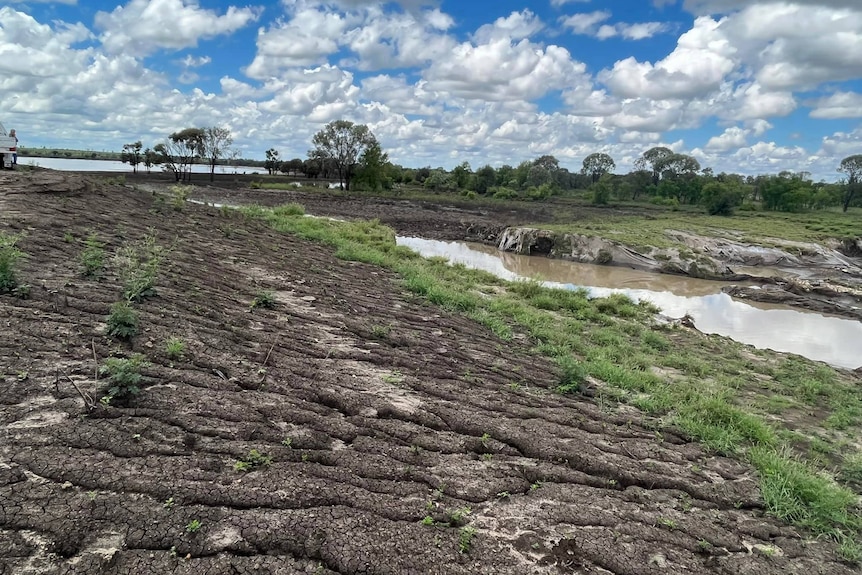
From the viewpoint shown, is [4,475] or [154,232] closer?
[4,475]

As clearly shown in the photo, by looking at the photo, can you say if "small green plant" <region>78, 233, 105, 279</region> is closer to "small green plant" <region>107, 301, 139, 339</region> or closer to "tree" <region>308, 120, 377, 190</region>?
"small green plant" <region>107, 301, 139, 339</region>

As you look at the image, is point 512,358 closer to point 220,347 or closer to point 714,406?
Answer: point 714,406

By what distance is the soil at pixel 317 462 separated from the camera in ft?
11.6

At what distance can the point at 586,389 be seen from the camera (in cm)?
834

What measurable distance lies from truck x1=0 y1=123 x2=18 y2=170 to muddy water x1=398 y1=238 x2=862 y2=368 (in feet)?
58.0

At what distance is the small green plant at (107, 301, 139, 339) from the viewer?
231 inches

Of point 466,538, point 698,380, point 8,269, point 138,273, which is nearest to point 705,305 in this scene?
point 698,380

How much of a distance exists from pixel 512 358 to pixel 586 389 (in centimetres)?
157

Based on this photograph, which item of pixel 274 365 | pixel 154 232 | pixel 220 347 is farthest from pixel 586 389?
pixel 154 232

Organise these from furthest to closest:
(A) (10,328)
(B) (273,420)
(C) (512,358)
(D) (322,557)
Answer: (C) (512,358) < (A) (10,328) < (B) (273,420) < (D) (322,557)

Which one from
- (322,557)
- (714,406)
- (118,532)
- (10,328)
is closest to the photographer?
(118,532)

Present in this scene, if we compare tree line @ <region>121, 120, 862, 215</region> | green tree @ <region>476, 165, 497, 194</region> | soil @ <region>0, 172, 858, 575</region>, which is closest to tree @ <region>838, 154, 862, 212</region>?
tree line @ <region>121, 120, 862, 215</region>

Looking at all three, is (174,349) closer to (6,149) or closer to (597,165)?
(6,149)

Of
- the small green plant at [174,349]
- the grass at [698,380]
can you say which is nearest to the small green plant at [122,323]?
the small green plant at [174,349]
